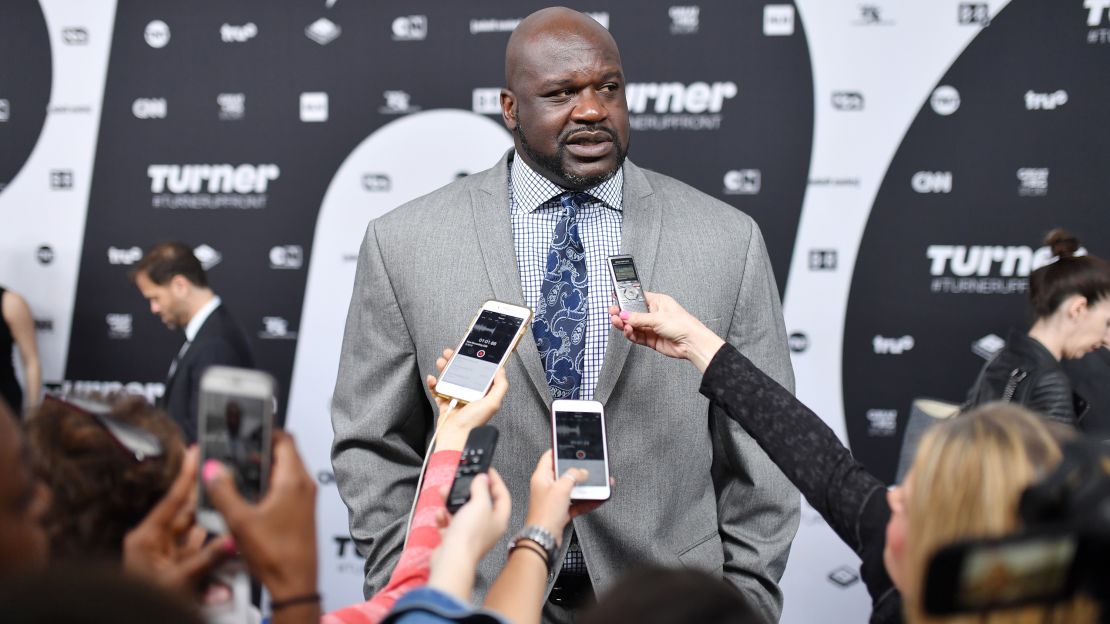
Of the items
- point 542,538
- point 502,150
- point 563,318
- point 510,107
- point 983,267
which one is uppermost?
point 502,150

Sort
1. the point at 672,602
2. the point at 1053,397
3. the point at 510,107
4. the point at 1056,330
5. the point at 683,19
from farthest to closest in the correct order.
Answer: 1. the point at 683,19
2. the point at 1056,330
3. the point at 1053,397
4. the point at 510,107
5. the point at 672,602

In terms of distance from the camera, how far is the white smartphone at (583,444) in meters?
1.59

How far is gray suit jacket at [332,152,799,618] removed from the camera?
1.97 metres

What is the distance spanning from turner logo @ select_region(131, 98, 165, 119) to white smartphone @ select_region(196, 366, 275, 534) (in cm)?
338

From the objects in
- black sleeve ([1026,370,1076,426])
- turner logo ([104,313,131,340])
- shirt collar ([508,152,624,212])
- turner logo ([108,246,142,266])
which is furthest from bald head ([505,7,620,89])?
turner logo ([104,313,131,340])

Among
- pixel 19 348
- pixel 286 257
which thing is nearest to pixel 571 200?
pixel 286 257

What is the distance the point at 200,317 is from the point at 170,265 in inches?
8.9

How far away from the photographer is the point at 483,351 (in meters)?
1.72

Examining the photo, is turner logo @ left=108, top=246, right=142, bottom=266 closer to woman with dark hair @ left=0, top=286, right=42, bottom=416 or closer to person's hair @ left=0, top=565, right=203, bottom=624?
woman with dark hair @ left=0, top=286, right=42, bottom=416

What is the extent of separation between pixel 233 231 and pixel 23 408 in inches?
43.7

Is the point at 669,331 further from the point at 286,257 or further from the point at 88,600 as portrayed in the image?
the point at 286,257

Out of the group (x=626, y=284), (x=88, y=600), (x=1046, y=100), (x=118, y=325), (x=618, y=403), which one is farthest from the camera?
(x=118, y=325)

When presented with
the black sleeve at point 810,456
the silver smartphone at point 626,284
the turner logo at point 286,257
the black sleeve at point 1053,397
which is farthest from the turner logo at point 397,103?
the black sleeve at point 810,456

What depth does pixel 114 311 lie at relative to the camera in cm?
423
